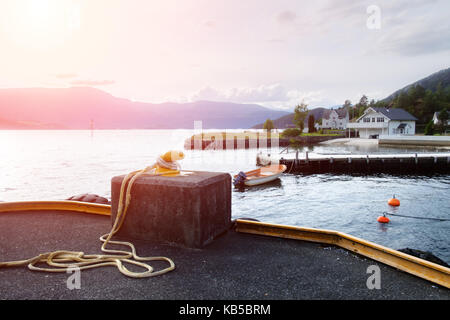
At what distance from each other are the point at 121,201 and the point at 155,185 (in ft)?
2.58

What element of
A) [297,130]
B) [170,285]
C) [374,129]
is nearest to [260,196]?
[170,285]

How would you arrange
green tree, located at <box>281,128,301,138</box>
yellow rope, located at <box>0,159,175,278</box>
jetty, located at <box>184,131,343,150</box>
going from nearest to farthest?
yellow rope, located at <box>0,159,175,278</box>
jetty, located at <box>184,131,343,150</box>
green tree, located at <box>281,128,301,138</box>

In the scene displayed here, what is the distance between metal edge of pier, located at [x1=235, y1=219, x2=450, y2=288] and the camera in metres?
4.38

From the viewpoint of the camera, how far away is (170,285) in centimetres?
428

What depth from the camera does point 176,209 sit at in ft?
17.8

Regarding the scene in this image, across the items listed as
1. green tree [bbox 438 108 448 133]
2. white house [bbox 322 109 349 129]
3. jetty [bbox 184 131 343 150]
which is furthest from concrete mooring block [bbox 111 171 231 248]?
white house [bbox 322 109 349 129]

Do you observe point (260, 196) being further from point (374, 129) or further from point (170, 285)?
point (374, 129)

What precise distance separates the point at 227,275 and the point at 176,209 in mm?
1466

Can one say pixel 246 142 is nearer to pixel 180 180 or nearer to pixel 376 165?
pixel 376 165

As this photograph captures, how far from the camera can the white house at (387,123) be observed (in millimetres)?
90250

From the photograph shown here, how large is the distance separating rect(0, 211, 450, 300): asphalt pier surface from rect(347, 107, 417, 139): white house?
95977mm

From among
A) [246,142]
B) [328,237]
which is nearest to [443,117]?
[246,142]

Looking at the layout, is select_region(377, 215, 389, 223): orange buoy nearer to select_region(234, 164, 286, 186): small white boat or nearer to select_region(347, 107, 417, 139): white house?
select_region(234, 164, 286, 186): small white boat

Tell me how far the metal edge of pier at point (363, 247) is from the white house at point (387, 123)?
95139 millimetres
